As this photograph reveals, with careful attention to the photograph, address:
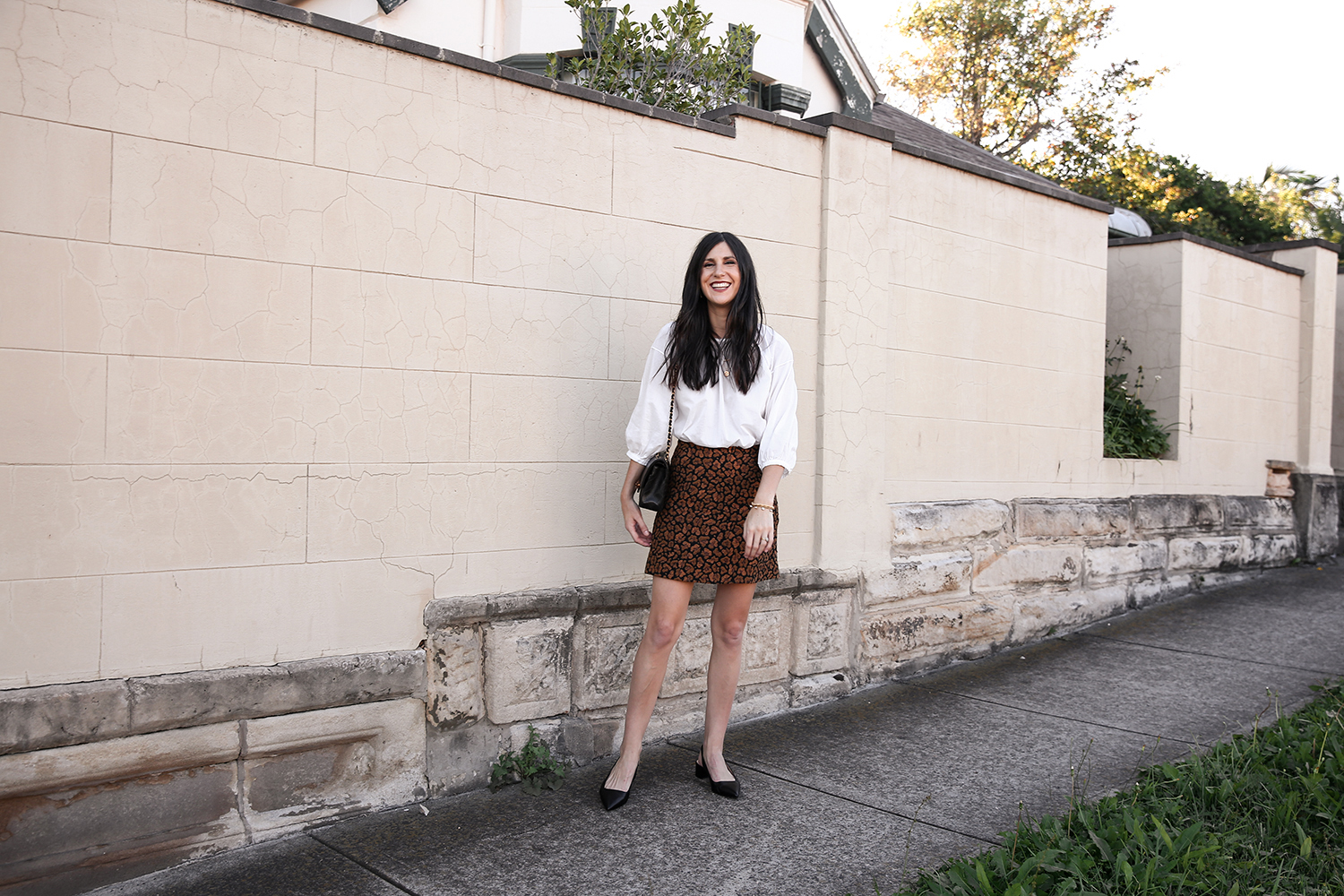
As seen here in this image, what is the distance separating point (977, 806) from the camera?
3.36 meters

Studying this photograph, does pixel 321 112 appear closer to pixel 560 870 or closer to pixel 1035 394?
pixel 560 870

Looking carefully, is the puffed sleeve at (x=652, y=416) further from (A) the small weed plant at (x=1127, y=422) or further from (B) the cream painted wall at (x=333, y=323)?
(A) the small weed plant at (x=1127, y=422)

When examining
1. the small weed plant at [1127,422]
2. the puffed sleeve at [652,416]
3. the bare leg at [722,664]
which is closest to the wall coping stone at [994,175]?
the small weed plant at [1127,422]

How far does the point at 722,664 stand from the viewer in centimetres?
346

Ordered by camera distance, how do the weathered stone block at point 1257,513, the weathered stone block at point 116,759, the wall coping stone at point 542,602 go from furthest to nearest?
the weathered stone block at point 1257,513, the wall coping stone at point 542,602, the weathered stone block at point 116,759

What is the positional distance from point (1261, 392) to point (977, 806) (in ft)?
18.3

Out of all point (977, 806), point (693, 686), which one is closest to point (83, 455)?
point (693, 686)

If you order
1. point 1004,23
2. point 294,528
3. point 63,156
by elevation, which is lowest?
point 294,528

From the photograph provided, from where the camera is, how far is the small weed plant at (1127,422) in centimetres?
666

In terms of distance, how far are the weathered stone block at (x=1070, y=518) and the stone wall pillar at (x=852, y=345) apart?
3.89 feet

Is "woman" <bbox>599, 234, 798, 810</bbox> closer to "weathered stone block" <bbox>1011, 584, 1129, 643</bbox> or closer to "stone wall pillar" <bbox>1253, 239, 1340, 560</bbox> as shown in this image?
"weathered stone block" <bbox>1011, 584, 1129, 643</bbox>

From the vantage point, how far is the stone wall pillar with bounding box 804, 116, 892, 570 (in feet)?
14.7

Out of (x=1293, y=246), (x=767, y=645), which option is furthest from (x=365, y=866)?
(x=1293, y=246)

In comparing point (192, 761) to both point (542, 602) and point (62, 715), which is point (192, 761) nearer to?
point (62, 715)
